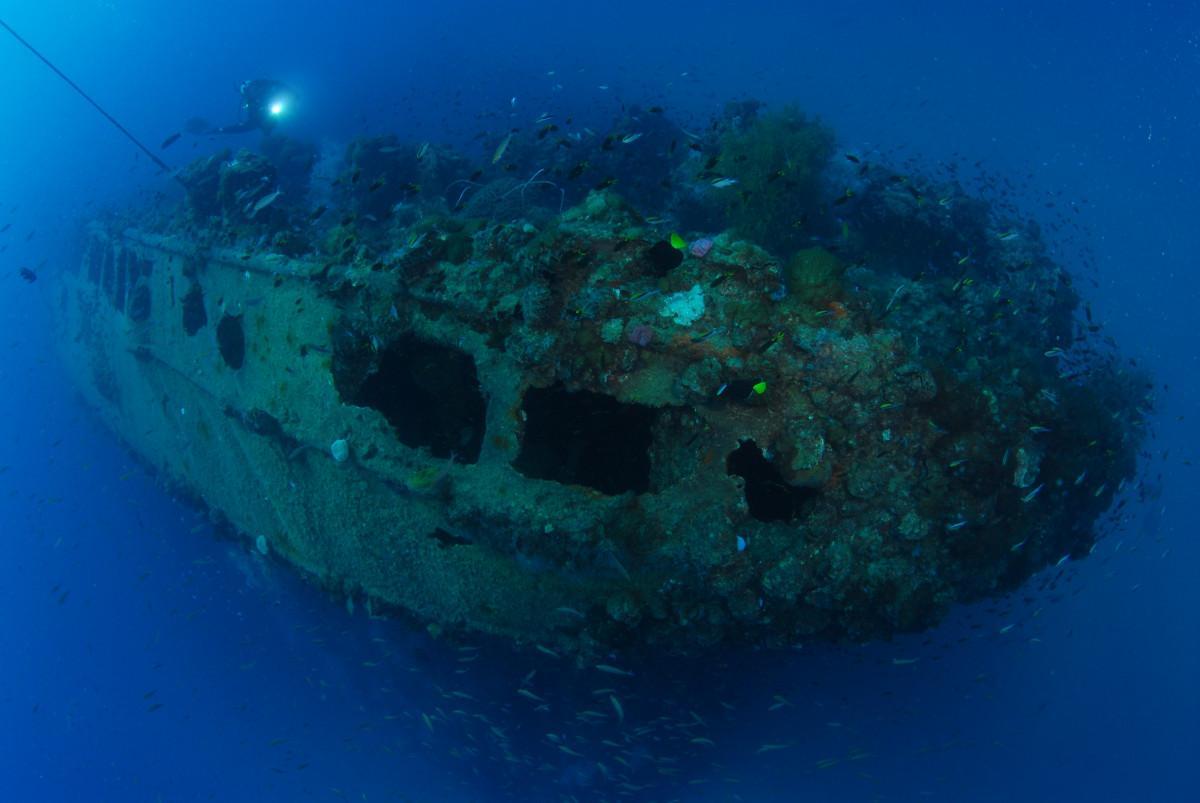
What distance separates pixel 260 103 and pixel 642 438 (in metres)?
26.4

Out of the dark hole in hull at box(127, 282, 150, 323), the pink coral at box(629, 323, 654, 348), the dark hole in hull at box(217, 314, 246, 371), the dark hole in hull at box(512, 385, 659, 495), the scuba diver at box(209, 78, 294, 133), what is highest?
the scuba diver at box(209, 78, 294, 133)

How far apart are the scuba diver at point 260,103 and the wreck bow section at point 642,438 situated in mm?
21583

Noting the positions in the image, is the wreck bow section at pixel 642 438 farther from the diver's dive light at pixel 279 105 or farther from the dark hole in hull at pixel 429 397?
the diver's dive light at pixel 279 105

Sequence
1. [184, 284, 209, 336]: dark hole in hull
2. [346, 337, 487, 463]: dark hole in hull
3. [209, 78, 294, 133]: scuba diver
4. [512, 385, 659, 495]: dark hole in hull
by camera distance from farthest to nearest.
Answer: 1. [209, 78, 294, 133]: scuba diver
2. [184, 284, 209, 336]: dark hole in hull
3. [346, 337, 487, 463]: dark hole in hull
4. [512, 385, 659, 495]: dark hole in hull

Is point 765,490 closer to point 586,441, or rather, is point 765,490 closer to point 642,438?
point 642,438

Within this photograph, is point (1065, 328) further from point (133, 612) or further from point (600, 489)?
point (133, 612)

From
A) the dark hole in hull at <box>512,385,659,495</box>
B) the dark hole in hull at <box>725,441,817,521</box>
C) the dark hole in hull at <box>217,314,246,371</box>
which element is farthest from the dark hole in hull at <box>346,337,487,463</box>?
the dark hole in hull at <box>217,314,246,371</box>

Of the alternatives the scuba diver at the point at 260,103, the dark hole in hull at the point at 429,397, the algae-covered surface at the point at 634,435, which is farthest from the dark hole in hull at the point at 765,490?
the scuba diver at the point at 260,103

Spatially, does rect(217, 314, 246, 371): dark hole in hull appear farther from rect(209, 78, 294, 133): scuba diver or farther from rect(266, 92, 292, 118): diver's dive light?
rect(266, 92, 292, 118): diver's dive light

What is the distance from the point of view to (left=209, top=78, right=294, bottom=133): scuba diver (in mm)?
23812

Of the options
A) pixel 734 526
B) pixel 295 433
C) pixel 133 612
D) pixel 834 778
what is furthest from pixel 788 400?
pixel 133 612

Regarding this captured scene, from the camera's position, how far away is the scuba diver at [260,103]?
2381cm

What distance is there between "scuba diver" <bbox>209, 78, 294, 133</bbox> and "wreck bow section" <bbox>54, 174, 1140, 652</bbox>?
21.6 m

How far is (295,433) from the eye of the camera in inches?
298
